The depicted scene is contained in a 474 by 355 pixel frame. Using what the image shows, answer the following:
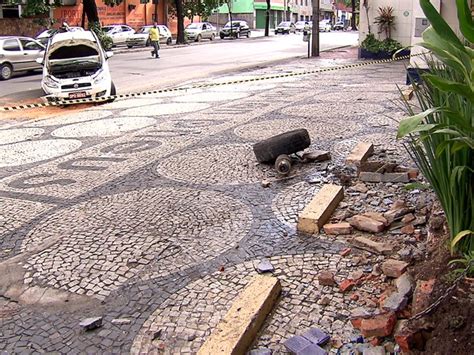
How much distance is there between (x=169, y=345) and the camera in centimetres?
323

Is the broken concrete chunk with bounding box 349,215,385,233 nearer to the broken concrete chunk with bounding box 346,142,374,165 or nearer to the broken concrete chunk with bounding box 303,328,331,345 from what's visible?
the broken concrete chunk with bounding box 303,328,331,345

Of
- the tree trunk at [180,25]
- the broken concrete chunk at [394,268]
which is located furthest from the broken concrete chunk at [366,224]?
the tree trunk at [180,25]

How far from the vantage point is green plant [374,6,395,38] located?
21.8m

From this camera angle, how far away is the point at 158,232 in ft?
15.9

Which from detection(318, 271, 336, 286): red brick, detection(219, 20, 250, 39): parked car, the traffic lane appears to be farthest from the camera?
detection(219, 20, 250, 39): parked car

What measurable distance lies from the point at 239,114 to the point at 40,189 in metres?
5.17

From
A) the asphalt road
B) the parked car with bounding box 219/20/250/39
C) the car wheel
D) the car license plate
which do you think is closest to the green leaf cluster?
the asphalt road

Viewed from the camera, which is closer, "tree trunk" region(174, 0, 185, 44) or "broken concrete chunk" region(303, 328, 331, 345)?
"broken concrete chunk" region(303, 328, 331, 345)

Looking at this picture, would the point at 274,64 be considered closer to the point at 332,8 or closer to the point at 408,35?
the point at 408,35

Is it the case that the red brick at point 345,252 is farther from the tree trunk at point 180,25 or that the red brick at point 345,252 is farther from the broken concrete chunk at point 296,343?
the tree trunk at point 180,25

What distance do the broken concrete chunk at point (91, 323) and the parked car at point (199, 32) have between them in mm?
40702

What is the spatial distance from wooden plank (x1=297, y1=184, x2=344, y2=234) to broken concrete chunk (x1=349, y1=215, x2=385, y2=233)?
271mm

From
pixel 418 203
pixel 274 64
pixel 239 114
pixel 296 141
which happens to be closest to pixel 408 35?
pixel 274 64

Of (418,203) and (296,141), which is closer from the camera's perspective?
(418,203)
